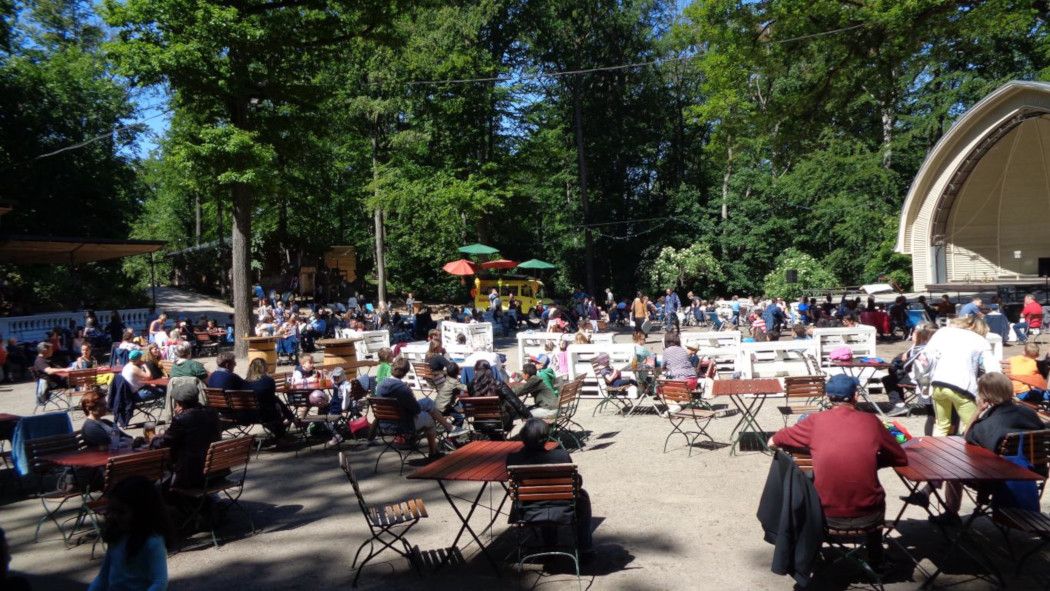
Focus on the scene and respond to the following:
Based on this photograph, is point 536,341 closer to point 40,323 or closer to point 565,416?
point 565,416

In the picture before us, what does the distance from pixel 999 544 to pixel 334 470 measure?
648cm

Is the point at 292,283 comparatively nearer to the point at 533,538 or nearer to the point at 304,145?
the point at 304,145

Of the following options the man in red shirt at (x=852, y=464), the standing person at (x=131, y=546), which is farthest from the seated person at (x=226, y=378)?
the man in red shirt at (x=852, y=464)

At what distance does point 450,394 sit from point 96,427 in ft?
13.1

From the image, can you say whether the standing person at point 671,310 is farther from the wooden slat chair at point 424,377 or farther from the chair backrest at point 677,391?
the chair backrest at point 677,391

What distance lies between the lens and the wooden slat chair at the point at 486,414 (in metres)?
8.69

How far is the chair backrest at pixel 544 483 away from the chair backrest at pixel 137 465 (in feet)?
9.10

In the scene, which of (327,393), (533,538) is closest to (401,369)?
(327,393)

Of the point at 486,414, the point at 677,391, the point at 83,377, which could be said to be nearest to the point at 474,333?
the point at 83,377

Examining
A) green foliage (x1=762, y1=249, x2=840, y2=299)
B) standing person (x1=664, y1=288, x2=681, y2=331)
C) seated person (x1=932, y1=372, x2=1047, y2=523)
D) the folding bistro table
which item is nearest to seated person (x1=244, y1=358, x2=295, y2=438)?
the folding bistro table

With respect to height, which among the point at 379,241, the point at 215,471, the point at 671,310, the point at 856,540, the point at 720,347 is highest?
the point at 379,241

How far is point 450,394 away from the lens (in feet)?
32.1

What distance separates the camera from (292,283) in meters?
37.8

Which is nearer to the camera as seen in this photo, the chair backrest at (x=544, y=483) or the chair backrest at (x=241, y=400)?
the chair backrest at (x=544, y=483)
